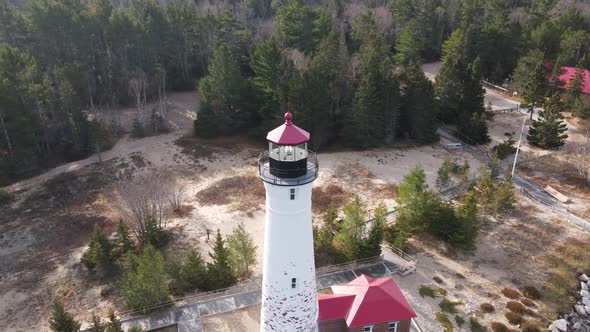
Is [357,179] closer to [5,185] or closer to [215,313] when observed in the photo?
[215,313]

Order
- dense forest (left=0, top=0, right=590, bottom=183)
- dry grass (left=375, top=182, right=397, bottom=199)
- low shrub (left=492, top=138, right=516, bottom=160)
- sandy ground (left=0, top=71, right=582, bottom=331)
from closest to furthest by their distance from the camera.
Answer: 1. sandy ground (left=0, top=71, right=582, bottom=331)
2. dry grass (left=375, top=182, right=397, bottom=199)
3. low shrub (left=492, top=138, right=516, bottom=160)
4. dense forest (left=0, top=0, right=590, bottom=183)

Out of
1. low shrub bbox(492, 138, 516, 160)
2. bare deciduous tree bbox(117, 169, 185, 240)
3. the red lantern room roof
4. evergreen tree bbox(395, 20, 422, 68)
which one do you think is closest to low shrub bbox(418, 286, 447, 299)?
the red lantern room roof

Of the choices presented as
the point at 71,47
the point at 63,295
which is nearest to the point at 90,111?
the point at 71,47

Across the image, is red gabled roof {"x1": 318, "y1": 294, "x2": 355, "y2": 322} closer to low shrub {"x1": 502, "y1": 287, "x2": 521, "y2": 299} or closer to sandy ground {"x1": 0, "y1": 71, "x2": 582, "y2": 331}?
sandy ground {"x1": 0, "y1": 71, "x2": 582, "y2": 331}

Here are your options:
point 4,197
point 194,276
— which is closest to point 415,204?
point 194,276

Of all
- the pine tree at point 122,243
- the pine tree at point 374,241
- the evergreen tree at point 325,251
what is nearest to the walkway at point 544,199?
the pine tree at point 374,241

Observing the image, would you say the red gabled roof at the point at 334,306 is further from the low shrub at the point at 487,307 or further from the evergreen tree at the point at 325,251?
the low shrub at the point at 487,307
